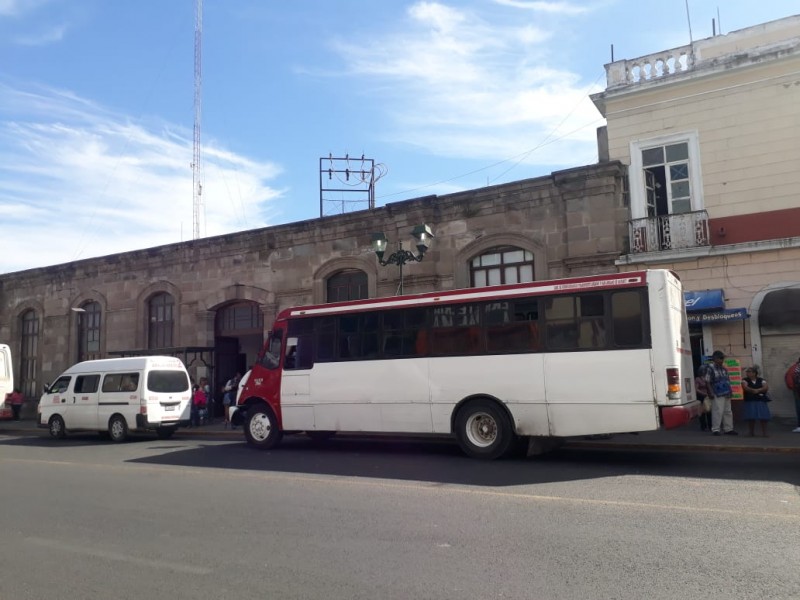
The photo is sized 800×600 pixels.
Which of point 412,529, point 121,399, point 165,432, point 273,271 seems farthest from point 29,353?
point 412,529

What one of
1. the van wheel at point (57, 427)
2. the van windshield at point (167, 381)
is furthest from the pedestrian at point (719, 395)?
the van wheel at point (57, 427)

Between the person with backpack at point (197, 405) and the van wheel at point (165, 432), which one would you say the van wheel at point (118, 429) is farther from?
the person with backpack at point (197, 405)

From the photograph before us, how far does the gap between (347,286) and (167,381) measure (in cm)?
666

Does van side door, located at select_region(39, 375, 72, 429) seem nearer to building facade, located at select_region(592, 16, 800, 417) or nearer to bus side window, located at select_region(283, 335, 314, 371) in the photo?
bus side window, located at select_region(283, 335, 314, 371)

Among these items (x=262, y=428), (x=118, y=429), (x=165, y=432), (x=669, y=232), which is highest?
(x=669, y=232)

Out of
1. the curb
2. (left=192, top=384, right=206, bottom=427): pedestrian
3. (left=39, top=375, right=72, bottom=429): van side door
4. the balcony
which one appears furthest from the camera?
(left=192, top=384, right=206, bottom=427): pedestrian

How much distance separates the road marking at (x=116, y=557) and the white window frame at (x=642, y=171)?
14.3m

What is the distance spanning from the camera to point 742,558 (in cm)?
526

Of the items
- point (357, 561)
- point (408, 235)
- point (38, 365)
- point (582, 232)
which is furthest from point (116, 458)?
point (38, 365)

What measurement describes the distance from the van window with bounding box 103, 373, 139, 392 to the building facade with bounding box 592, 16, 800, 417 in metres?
13.1

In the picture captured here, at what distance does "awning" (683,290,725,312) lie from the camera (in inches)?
598

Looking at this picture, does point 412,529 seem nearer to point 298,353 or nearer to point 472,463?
point 472,463

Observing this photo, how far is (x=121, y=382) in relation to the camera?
17484mm

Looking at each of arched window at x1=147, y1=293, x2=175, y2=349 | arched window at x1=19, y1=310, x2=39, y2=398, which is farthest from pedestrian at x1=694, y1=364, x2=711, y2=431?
arched window at x1=19, y1=310, x2=39, y2=398
